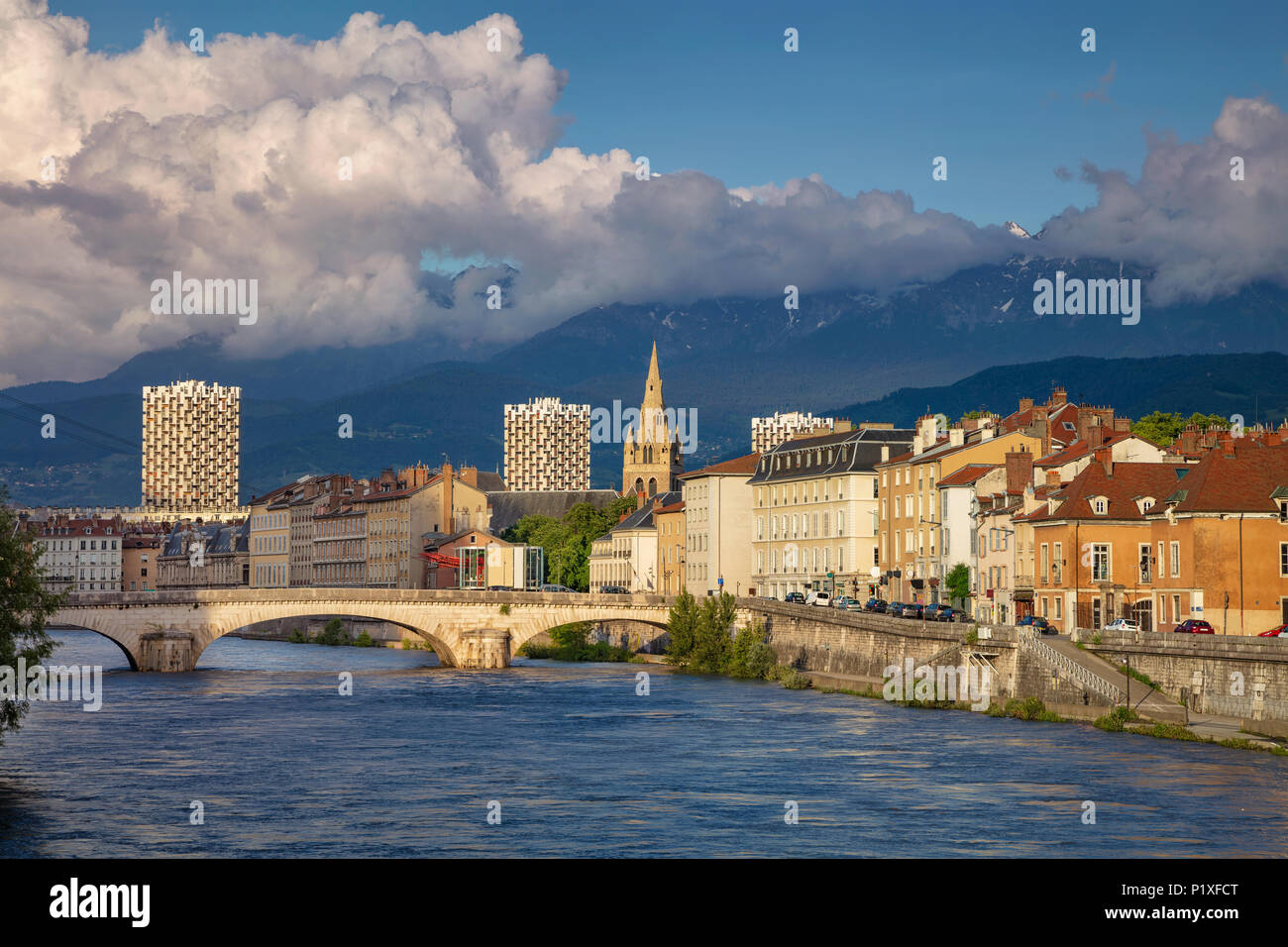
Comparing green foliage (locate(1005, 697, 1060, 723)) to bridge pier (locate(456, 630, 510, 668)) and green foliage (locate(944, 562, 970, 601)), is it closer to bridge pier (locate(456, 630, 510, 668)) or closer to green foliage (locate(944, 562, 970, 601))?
green foliage (locate(944, 562, 970, 601))

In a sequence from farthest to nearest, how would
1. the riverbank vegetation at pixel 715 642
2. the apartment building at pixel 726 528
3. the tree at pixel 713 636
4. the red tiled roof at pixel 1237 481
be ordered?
the apartment building at pixel 726 528, the tree at pixel 713 636, the riverbank vegetation at pixel 715 642, the red tiled roof at pixel 1237 481

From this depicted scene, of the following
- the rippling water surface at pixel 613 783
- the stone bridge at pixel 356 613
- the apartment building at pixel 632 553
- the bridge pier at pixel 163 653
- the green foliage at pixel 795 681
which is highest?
the apartment building at pixel 632 553

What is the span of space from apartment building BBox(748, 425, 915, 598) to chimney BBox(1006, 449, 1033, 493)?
18014 millimetres

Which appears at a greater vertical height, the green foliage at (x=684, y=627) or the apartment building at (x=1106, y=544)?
the apartment building at (x=1106, y=544)

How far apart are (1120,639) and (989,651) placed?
677 cm

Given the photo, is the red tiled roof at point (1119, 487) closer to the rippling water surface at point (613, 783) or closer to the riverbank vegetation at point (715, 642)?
the rippling water surface at point (613, 783)

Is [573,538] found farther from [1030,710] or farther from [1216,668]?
[1216,668]

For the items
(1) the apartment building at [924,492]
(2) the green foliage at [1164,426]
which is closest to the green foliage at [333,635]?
(1) the apartment building at [924,492]

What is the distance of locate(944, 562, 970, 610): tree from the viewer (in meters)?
87.4

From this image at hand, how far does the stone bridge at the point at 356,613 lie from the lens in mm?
97500

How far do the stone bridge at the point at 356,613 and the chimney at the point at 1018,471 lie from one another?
25082 millimetres

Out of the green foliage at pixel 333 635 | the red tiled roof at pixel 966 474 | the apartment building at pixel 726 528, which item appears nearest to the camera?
the red tiled roof at pixel 966 474

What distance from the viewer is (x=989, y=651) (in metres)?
63.7
